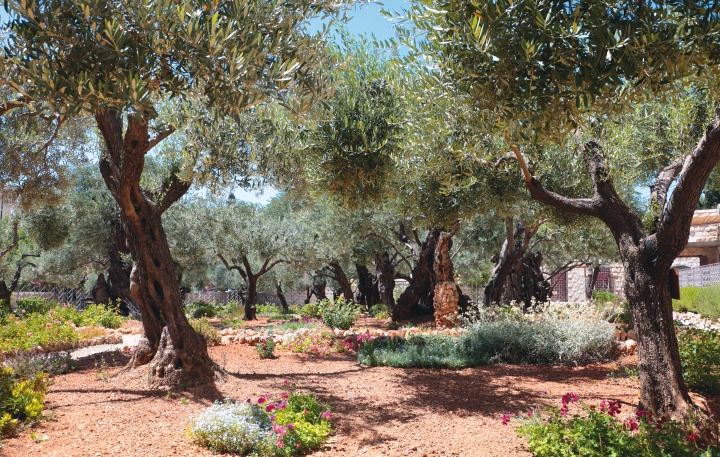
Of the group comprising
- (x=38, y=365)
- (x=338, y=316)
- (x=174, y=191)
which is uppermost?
(x=174, y=191)

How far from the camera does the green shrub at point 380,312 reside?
20812mm

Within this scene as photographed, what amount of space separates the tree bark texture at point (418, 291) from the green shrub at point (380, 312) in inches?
123

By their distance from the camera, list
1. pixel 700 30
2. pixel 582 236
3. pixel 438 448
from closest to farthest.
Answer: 1. pixel 700 30
2. pixel 438 448
3. pixel 582 236

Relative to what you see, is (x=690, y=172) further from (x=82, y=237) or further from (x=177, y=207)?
(x=82, y=237)

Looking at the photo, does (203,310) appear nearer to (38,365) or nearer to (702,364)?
(38,365)

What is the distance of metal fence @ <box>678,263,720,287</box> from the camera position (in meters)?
20.5

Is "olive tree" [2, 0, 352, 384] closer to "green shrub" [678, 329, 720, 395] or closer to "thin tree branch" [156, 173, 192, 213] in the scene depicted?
"thin tree branch" [156, 173, 192, 213]

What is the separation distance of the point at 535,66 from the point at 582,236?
16169 millimetres

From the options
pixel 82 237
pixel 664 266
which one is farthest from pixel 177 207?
pixel 664 266

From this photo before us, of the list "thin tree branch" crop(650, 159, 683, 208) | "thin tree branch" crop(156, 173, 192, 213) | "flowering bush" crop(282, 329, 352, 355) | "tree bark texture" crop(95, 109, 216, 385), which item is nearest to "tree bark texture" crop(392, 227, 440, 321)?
"flowering bush" crop(282, 329, 352, 355)

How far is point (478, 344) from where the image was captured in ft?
31.6

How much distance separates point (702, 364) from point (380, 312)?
15100 millimetres

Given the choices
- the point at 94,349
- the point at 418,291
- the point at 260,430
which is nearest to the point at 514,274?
the point at 418,291

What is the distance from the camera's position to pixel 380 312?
839 inches
